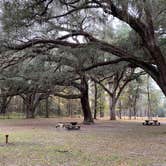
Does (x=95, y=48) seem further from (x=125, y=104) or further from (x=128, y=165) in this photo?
(x=125, y=104)

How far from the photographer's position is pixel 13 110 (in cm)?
5422

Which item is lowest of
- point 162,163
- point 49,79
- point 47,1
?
point 162,163

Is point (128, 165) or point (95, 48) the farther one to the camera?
point (95, 48)

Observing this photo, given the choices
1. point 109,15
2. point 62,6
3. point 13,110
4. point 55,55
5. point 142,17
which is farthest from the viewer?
point 13,110

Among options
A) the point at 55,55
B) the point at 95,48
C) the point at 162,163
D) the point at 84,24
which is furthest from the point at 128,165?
the point at 55,55

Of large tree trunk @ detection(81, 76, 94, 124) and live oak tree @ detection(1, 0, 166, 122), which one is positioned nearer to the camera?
live oak tree @ detection(1, 0, 166, 122)

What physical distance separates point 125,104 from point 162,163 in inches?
1647

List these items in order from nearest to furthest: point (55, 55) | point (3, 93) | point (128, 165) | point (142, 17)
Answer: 1. point (128, 165)
2. point (142, 17)
3. point (55, 55)
4. point (3, 93)

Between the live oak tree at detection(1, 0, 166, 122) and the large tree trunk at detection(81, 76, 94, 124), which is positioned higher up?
the live oak tree at detection(1, 0, 166, 122)

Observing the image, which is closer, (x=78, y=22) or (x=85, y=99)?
(x=78, y=22)

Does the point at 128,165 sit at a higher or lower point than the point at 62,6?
lower

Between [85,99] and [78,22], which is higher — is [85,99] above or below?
below

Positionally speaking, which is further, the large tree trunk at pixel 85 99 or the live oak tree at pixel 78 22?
the large tree trunk at pixel 85 99

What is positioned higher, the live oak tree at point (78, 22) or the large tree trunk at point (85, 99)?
the live oak tree at point (78, 22)
